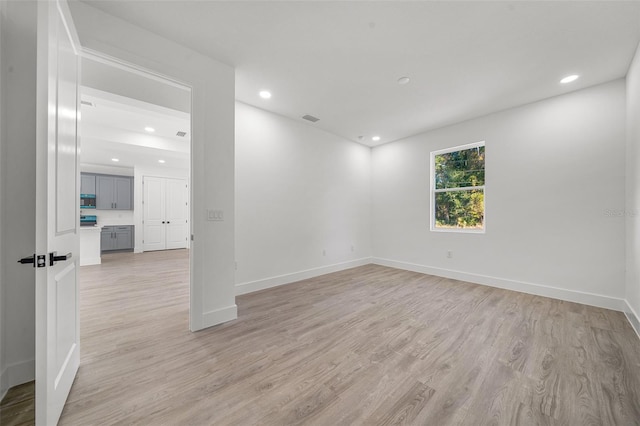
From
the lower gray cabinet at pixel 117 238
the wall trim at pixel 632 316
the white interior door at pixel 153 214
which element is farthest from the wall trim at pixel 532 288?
the lower gray cabinet at pixel 117 238

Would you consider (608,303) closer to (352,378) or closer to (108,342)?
(352,378)

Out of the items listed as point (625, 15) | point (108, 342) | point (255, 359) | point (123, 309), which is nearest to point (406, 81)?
point (625, 15)

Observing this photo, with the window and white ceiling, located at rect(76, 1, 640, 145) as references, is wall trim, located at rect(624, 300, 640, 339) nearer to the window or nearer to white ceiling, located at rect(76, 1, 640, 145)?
the window

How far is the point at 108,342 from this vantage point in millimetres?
2131

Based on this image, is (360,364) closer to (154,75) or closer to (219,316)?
(219,316)

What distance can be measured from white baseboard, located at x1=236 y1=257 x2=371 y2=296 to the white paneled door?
19.8ft

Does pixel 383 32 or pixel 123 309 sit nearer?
pixel 383 32

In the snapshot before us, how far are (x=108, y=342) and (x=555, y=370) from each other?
372 cm

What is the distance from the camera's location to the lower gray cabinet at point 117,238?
23.5 feet

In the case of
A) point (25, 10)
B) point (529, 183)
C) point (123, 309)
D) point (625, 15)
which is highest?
point (625, 15)

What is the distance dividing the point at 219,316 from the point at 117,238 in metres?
7.22

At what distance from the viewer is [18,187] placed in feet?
5.34

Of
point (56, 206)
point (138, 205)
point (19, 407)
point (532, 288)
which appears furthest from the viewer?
point (138, 205)

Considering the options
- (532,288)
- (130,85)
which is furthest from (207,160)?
(532,288)
